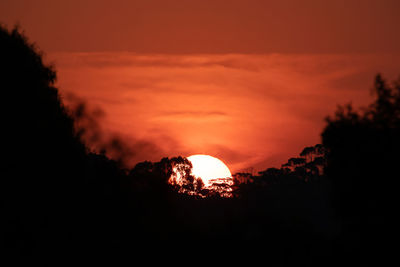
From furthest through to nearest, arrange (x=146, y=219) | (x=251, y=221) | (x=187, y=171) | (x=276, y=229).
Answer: (x=187, y=171) < (x=251, y=221) < (x=276, y=229) < (x=146, y=219)

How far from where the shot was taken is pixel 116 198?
31.3 meters

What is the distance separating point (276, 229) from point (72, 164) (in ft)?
60.0

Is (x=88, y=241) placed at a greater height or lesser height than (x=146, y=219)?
lesser

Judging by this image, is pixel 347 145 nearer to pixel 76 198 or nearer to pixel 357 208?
pixel 357 208

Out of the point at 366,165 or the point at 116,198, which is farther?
the point at 116,198

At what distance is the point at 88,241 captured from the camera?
2662 cm

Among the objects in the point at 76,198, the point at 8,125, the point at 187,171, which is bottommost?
the point at 76,198

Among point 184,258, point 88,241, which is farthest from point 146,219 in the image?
point 88,241

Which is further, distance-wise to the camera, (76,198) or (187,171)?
(187,171)

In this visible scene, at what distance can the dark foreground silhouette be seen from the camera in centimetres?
2098

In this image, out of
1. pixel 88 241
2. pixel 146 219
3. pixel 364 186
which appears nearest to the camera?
pixel 364 186

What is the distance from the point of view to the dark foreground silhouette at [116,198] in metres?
21.0

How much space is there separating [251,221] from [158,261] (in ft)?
55.7

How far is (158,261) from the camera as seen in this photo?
100 feet
